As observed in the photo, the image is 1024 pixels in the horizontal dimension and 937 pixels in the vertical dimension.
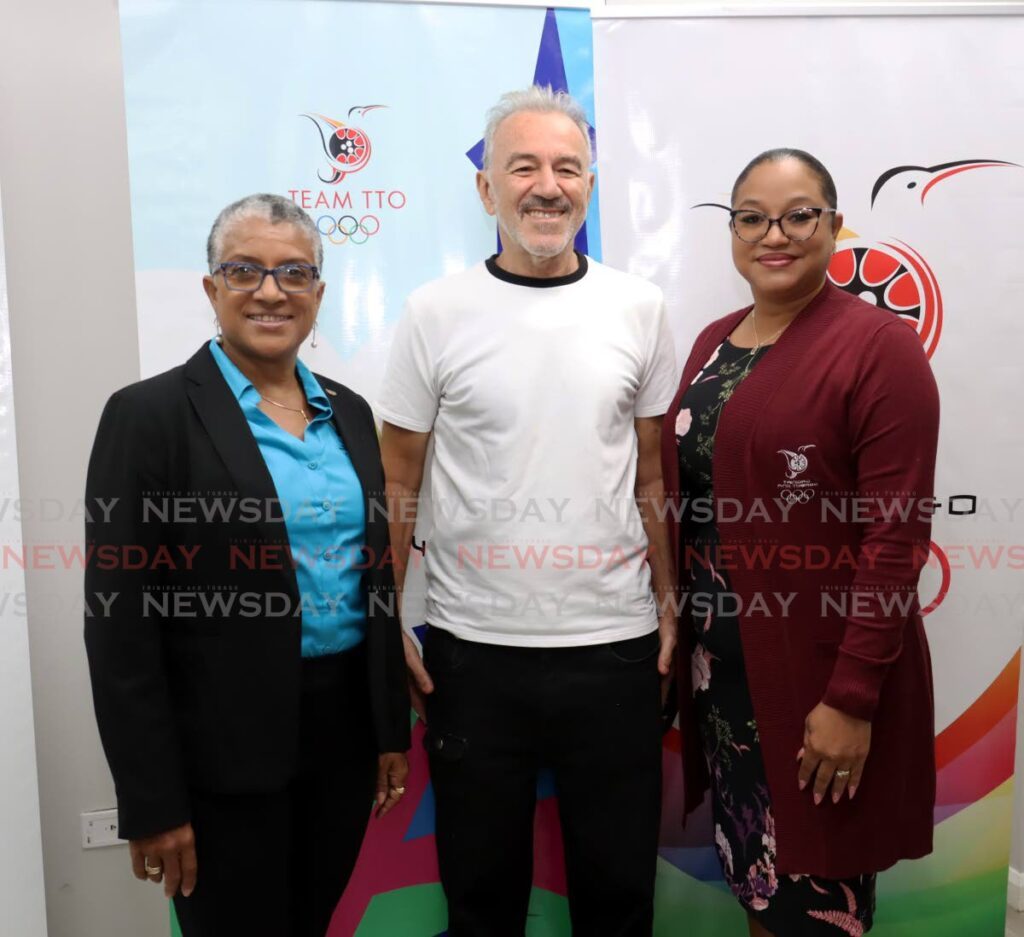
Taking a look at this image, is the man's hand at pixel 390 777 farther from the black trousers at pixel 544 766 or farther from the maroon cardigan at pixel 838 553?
the maroon cardigan at pixel 838 553

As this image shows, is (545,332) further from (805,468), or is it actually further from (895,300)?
(895,300)

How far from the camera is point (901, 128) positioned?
2023 mm

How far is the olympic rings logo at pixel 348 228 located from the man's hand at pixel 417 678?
92 cm

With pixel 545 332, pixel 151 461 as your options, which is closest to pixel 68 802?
pixel 151 461

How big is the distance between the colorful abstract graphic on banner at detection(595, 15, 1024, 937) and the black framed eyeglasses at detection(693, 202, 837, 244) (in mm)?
417

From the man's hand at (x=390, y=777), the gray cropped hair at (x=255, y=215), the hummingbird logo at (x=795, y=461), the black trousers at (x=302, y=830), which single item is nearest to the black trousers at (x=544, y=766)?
the man's hand at (x=390, y=777)

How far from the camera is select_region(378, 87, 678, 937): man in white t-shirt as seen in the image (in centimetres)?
162

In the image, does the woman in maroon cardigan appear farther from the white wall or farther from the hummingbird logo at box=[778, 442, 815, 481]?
the white wall

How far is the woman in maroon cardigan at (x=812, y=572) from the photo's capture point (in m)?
1.40

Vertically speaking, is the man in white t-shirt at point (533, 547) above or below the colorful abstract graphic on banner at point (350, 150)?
below

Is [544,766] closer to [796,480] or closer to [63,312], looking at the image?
[796,480]

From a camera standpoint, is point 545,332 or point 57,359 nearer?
point 545,332

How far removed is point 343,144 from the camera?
188 cm

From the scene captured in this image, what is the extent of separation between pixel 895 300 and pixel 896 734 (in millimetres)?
1096
